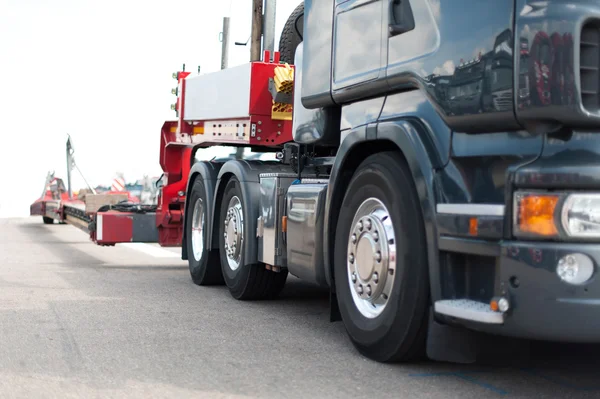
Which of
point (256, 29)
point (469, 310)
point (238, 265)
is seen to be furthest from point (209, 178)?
point (469, 310)

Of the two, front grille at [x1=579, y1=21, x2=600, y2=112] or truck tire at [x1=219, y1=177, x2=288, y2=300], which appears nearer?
front grille at [x1=579, y1=21, x2=600, y2=112]

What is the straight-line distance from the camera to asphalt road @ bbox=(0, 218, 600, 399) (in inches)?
A: 178

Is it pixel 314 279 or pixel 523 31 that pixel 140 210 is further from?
pixel 523 31

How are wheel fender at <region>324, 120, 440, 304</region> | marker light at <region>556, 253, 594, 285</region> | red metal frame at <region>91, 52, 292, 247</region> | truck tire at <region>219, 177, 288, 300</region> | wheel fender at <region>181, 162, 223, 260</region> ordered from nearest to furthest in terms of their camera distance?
marker light at <region>556, 253, 594, 285</region> → wheel fender at <region>324, 120, 440, 304</region> → truck tire at <region>219, 177, 288, 300</region> → wheel fender at <region>181, 162, 223, 260</region> → red metal frame at <region>91, 52, 292, 247</region>

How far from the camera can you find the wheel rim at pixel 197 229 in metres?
9.55

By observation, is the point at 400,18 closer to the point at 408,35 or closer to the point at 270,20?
the point at 408,35

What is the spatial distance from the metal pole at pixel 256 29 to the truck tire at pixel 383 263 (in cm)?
686

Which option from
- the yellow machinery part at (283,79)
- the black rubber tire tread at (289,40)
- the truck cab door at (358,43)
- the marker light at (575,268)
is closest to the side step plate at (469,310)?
the marker light at (575,268)

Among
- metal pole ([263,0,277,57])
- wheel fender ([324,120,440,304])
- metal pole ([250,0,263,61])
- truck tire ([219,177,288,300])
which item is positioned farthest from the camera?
metal pole ([250,0,263,61])

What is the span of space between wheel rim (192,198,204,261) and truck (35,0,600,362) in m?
2.42

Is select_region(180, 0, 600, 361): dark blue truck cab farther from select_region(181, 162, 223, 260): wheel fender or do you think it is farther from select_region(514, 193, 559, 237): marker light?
select_region(181, 162, 223, 260): wheel fender

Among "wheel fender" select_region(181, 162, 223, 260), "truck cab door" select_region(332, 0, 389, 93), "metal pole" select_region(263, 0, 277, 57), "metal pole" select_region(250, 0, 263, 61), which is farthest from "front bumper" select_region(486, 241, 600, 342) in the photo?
"metal pole" select_region(250, 0, 263, 61)

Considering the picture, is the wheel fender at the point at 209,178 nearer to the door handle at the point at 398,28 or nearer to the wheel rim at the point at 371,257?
the wheel rim at the point at 371,257

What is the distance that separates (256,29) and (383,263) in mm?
7540
